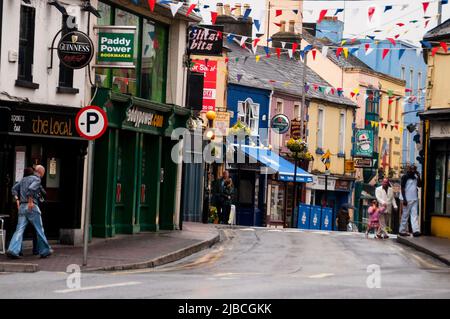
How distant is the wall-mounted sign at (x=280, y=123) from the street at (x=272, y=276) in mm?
22046

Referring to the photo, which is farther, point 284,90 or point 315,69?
point 315,69

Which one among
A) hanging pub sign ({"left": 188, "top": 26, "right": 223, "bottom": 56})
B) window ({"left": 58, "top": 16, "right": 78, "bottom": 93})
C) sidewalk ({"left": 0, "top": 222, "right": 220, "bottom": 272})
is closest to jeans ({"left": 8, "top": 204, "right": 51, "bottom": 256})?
sidewalk ({"left": 0, "top": 222, "right": 220, "bottom": 272})

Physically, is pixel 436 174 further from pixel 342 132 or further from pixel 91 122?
pixel 342 132

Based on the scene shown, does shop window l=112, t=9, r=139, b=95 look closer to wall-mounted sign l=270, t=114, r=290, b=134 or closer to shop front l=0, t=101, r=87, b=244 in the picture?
shop front l=0, t=101, r=87, b=244

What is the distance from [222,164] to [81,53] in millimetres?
26460

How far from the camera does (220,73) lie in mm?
51031

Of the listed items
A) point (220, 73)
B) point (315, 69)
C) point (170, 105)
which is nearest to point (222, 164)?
point (220, 73)

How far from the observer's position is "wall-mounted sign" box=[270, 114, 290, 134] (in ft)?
176

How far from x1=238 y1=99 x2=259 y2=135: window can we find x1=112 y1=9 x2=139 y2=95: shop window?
22.7 meters

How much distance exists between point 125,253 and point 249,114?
30.3 meters

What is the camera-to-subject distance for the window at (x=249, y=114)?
53.6 meters

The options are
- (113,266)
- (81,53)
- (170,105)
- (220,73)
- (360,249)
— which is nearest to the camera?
(113,266)

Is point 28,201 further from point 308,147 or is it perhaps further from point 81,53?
point 308,147

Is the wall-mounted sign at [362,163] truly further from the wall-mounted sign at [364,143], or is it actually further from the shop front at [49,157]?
the shop front at [49,157]
